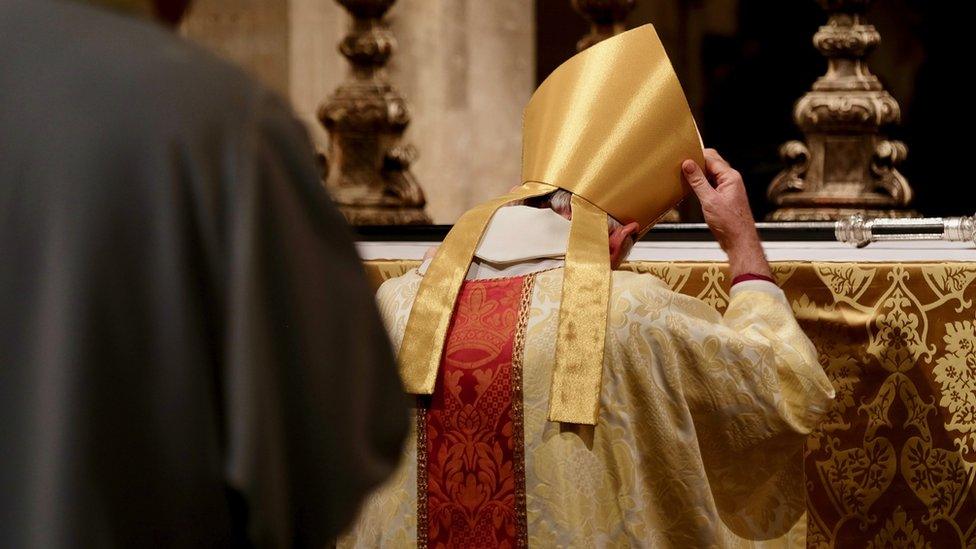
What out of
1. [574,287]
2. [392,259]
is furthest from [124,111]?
[392,259]

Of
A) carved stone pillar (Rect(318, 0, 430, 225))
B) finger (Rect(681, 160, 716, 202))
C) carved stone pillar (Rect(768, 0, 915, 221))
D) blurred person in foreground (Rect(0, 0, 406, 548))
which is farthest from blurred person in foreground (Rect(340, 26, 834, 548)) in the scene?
carved stone pillar (Rect(318, 0, 430, 225))

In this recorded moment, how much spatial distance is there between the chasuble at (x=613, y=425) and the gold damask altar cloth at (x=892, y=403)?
0.34m

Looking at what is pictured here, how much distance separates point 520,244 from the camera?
258 centimetres

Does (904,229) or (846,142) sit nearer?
(904,229)

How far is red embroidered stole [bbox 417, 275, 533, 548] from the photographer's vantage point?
247cm

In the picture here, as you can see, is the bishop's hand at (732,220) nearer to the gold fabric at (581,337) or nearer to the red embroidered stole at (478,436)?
the gold fabric at (581,337)

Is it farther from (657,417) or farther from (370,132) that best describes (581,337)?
(370,132)

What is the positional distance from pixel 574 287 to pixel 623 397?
0.68 ft

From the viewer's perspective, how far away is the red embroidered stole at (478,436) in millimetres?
2467

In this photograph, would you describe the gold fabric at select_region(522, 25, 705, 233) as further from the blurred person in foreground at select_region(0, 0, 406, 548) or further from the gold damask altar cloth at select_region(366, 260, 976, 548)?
the blurred person in foreground at select_region(0, 0, 406, 548)

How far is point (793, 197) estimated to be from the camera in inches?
152

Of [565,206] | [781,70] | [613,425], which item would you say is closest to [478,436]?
[613,425]

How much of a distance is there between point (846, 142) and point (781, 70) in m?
1.96

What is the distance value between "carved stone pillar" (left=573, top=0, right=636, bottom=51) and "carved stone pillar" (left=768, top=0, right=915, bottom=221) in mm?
631
